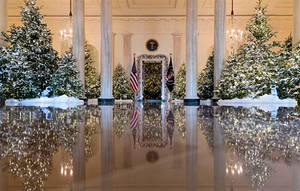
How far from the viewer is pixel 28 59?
1402 cm

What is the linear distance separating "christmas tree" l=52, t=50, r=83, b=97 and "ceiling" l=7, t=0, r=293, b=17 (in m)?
9.47

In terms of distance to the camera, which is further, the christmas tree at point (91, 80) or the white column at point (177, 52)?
the white column at point (177, 52)

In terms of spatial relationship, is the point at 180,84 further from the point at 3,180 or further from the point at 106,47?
the point at 3,180

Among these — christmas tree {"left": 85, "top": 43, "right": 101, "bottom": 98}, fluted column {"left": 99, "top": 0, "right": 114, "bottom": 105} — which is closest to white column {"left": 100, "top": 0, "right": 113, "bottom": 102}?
fluted column {"left": 99, "top": 0, "right": 114, "bottom": 105}

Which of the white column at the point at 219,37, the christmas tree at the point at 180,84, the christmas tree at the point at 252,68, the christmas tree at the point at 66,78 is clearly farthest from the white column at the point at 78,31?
the christmas tree at the point at 180,84

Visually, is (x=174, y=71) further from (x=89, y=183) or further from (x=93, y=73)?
(x=89, y=183)

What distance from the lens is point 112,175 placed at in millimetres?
1457

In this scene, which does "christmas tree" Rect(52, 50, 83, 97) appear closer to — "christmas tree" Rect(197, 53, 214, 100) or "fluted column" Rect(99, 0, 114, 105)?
"fluted column" Rect(99, 0, 114, 105)

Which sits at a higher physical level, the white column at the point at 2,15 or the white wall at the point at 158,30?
the white wall at the point at 158,30

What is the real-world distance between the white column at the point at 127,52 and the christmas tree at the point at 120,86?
169 centimetres

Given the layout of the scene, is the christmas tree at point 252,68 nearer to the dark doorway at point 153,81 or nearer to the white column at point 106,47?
the white column at point 106,47

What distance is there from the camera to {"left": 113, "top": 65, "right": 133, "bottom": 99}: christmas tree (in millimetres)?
22766

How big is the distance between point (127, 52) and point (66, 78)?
11251mm

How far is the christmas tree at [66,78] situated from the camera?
562 inches
